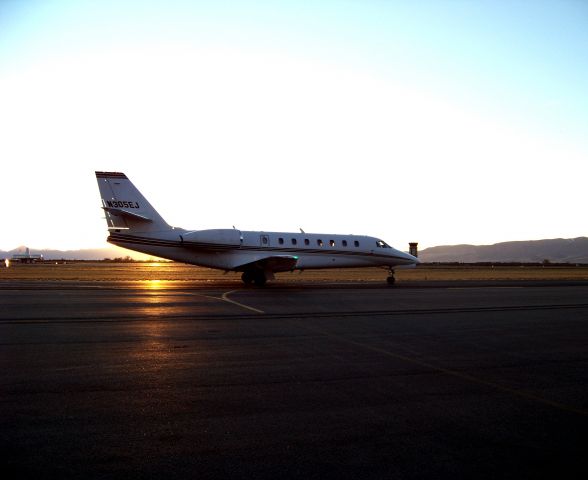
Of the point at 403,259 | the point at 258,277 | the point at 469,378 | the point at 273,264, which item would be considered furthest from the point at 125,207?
the point at 469,378

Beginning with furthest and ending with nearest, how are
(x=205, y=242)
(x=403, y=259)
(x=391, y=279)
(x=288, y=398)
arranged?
(x=403, y=259) → (x=391, y=279) → (x=205, y=242) → (x=288, y=398)

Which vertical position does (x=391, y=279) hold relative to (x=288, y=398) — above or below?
above

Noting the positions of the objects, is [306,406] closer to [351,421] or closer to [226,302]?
[351,421]

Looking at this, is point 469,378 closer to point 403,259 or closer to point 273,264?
point 273,264

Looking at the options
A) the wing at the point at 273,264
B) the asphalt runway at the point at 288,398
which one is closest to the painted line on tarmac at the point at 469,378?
the asphalt runway at the point at 288,398

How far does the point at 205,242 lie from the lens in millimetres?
26000

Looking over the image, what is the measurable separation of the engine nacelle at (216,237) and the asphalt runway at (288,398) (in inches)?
506

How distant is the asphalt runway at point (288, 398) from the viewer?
4.29 m

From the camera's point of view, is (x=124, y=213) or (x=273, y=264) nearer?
(x=124, y=213)

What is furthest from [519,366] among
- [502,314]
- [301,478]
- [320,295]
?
[320,295]

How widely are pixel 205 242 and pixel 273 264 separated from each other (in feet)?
12.0

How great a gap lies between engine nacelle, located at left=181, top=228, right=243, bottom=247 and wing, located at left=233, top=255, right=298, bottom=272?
4.21 ft

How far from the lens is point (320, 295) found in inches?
820

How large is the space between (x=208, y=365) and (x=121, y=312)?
7.11 meters
